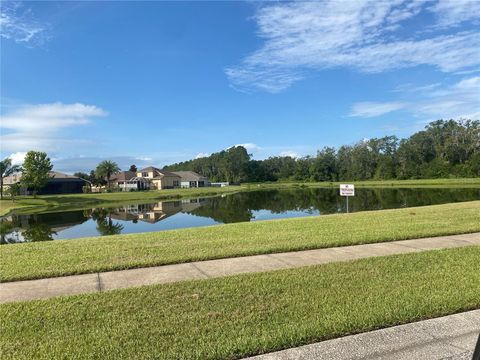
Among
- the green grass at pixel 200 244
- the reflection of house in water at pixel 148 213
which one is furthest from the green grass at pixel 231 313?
the reflection of house in water at pixel 148 213

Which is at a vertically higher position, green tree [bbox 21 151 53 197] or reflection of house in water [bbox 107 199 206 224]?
green tree [bbox 21 151 53 197]

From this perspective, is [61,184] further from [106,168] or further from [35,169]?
[35,169]

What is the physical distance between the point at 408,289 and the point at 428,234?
196 inches

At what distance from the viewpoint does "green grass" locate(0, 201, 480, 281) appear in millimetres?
7312

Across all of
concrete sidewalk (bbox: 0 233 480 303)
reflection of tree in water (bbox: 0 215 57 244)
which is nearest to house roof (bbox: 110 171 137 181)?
reflection of tree in water (bbox: 0 215 57 244)

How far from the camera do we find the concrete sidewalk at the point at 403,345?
3783 mm

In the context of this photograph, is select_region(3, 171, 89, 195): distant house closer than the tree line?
Yes

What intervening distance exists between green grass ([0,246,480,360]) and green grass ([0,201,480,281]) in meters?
1.83

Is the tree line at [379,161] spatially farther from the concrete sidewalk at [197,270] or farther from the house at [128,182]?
the concrete sidewalk at [197,270]

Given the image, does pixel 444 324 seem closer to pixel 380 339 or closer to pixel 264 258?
pixel 380 339

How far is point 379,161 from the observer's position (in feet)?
342

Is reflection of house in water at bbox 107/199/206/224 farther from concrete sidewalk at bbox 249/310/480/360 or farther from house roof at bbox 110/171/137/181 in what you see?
house roof at bbox 110/171/137/181

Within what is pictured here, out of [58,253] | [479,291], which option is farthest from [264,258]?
[58,253]

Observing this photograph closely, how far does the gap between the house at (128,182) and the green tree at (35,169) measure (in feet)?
123
